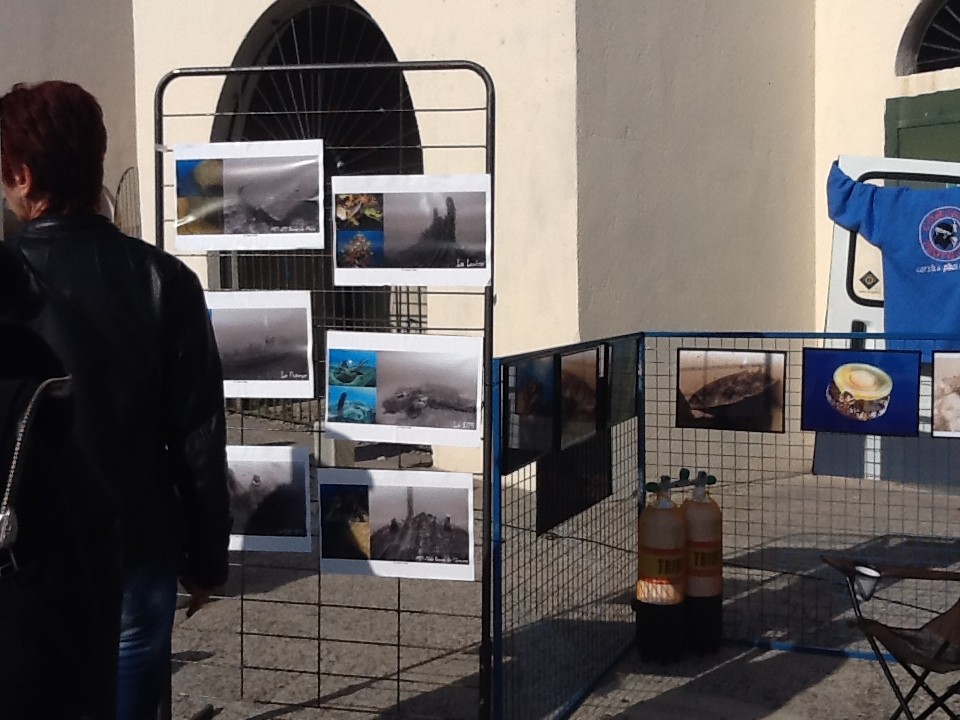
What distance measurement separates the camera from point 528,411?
421 centimetres

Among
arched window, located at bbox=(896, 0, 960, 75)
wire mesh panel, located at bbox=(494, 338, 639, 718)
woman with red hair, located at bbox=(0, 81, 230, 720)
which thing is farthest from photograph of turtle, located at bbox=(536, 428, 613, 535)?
arched window, located at bbox=(896, 0, 960, 75)

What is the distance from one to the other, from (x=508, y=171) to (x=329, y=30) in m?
2.92

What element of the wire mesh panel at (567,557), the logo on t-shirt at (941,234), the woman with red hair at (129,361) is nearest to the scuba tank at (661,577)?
the wire mesh panel at (567,557)

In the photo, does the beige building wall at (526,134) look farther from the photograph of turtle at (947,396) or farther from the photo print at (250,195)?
the photo print at (250,195)

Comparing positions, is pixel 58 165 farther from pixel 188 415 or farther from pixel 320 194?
pixel 320 194

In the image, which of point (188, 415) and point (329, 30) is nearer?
point (188, 415)

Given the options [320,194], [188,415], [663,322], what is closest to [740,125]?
[663,322]

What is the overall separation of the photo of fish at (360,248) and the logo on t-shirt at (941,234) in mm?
5345

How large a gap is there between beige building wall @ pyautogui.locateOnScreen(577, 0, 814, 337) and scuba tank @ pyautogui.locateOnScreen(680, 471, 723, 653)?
3101 millimetres

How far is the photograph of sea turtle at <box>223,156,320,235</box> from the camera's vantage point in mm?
4277

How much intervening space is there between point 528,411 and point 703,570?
1302 millimetres

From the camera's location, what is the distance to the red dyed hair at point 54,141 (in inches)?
108

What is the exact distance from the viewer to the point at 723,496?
26.9 feet

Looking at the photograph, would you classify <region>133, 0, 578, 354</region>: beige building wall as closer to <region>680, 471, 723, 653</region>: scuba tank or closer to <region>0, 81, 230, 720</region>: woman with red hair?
<region>680, 471, 723, 653</region>: scuba tank
